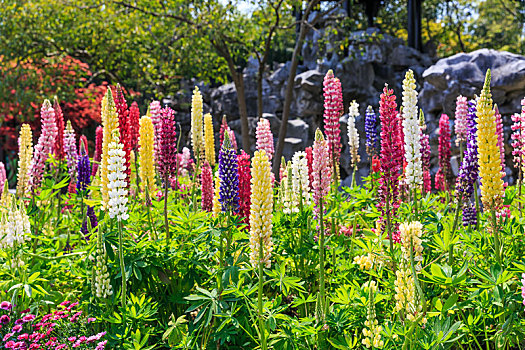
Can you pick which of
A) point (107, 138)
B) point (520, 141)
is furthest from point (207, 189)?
point (520, 141)

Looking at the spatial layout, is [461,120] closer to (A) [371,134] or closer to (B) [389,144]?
(A) [371,134]

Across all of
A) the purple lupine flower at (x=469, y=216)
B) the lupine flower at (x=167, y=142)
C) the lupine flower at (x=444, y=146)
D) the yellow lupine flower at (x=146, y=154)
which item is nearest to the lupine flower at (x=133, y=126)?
the yellow lupine flower at (x=146, y=154)

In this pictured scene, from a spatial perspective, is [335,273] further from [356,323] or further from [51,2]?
[51,2]

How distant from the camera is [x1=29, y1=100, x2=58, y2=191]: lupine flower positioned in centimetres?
516

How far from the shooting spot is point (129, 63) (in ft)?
56.2

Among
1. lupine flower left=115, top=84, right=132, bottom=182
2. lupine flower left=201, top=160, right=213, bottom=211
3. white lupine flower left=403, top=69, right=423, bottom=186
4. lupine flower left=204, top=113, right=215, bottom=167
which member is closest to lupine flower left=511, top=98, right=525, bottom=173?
white lupine flower left=403, top=69, right=423, bottom=186

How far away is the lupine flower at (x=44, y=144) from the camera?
5.16m

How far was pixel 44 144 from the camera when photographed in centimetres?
527

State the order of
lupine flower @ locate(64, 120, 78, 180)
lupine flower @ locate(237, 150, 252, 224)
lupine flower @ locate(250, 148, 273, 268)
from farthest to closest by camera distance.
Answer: lupine flower @ locate(64, 120, 78, 180) → lupine flower @ locate(237, 150, 252, 224) → lupine flower @ locate(250, 148, 273, 268)

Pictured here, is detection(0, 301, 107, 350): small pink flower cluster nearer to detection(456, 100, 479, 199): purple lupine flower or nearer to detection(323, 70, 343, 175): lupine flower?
detection(323, 70, 343, 175): lupine flower

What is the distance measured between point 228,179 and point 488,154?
1.74 meters

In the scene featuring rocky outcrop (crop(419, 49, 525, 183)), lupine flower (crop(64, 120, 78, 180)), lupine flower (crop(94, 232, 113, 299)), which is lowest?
lupine flower (crop(94, 232, 113, 299))

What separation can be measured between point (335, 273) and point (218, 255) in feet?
3.03

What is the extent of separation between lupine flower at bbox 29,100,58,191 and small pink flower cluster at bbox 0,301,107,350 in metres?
1.99
